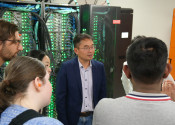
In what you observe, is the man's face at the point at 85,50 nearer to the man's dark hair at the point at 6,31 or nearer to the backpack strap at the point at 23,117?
the man's dark hair at the point at 6,31

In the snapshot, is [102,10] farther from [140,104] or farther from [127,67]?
[140,104]

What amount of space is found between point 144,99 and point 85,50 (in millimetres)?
1312

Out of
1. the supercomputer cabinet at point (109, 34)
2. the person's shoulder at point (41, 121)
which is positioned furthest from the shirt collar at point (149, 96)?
the supercomputer cabinet at point (109, 34)

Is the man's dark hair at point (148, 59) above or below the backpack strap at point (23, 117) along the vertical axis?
above

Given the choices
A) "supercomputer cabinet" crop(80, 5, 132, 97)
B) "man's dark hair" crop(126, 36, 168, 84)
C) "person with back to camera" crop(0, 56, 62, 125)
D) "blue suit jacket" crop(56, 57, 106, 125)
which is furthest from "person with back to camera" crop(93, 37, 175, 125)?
"supercomputer cabinet" crop(80, 5, 132, 97)

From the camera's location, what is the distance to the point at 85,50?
6.69 ft

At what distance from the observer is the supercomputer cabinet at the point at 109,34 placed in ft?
9.14

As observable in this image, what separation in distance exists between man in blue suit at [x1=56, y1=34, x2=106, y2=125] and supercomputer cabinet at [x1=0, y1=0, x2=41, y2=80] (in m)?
0.68

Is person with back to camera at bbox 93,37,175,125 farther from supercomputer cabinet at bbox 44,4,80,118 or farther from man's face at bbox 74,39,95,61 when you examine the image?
supercomputer cabinet at bbox 44,4,80,118

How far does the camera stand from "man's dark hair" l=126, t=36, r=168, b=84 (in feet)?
2.63

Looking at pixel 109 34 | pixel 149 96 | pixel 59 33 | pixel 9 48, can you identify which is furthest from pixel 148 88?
pixel 109 34

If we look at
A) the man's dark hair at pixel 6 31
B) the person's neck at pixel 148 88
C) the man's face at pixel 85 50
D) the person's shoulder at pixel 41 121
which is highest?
the man's dark hair at pixel 6 31

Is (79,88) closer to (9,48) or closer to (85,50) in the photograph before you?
(85,50)

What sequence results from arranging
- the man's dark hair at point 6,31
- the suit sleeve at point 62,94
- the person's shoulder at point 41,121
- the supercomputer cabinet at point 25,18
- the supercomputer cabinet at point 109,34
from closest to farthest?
1. the person's shoulder at point 41,121
2. the man's dark hair at point 6,31
3. the suit sleeve at point 62,94
4. the supercomputer cabinet at point 25,18
5. the supercomputer cabinet at point 109,34
